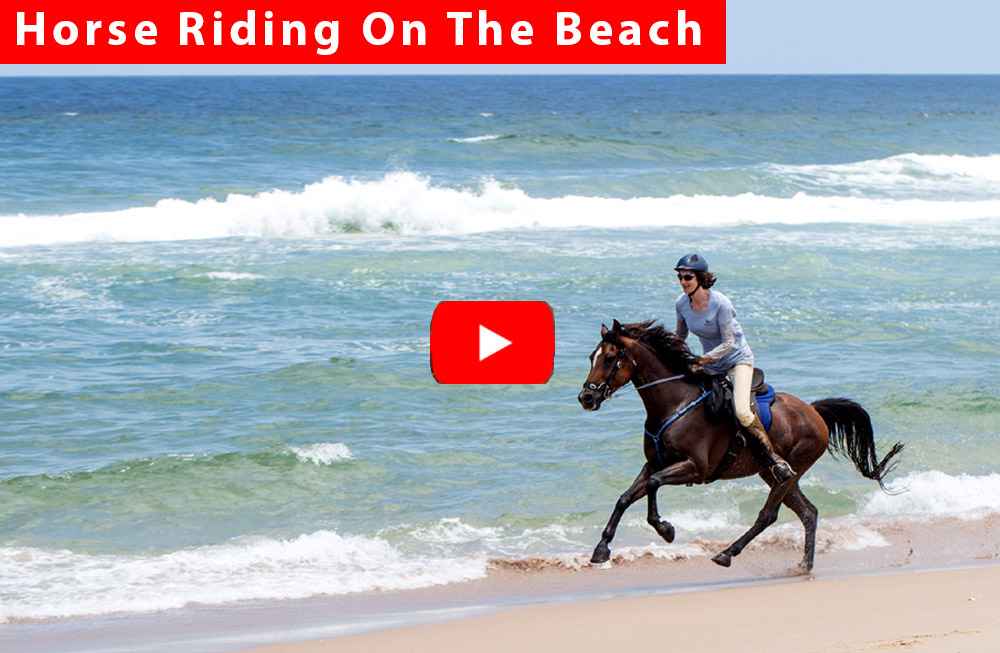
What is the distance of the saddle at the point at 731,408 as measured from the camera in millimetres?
8039

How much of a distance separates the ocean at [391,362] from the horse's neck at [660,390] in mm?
1343

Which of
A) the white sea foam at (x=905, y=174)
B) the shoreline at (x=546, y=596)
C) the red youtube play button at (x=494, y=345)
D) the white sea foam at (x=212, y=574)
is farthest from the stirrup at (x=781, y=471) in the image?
the white sea foam at (x=905, y=174)

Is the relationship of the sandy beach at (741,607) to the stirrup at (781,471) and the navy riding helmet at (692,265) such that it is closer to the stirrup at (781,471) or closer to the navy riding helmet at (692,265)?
the stirrup at (781,471)

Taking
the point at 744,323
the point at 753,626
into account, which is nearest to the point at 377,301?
the point at 744,323

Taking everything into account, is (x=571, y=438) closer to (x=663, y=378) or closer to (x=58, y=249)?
(x=663, y=378)

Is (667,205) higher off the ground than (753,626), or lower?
higher

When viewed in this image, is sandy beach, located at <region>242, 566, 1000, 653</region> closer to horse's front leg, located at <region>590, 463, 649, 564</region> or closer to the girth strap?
horse's front leg, located at <region>590, 463, 649, 564</region>

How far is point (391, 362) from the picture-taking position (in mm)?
14633

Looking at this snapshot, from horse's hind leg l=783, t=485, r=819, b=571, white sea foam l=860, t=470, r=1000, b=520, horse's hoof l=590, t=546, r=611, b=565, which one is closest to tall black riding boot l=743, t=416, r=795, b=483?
horse's hind leg l=783, t=485, r=819, b=571

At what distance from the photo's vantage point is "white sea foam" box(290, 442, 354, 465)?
35.9 ft

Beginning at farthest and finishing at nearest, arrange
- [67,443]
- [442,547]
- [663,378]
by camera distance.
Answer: [67,443] < [442,547] < [663,378]

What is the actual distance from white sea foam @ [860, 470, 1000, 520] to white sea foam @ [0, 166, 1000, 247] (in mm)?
20148

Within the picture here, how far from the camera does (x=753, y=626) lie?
6.54 meters

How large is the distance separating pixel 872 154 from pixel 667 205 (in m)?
21.9
